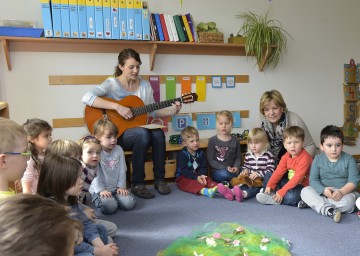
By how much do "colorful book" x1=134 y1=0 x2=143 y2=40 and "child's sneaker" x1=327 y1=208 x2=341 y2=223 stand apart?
225 cm

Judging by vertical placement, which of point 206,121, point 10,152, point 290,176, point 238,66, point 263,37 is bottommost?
point 290,176

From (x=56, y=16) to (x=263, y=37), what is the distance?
2187 millimetres

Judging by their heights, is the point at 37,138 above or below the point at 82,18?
below

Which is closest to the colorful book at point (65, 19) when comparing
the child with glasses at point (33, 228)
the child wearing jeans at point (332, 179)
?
the child wearing jeans at point (332, 179)

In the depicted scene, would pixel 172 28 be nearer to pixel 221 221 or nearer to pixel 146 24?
pixel 146 24

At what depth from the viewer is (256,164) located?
9.62 feet

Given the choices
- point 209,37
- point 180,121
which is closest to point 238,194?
point 180,121

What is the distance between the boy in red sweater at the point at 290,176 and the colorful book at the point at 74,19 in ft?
6.81

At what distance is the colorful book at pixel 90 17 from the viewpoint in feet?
9.52

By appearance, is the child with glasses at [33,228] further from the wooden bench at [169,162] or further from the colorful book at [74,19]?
the colorful book at [74,19]

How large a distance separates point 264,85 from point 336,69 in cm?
115

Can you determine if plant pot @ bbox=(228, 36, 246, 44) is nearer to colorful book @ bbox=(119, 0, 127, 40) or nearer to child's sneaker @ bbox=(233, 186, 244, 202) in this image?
colorful book @ bbox=(119, 0, 127, 40)

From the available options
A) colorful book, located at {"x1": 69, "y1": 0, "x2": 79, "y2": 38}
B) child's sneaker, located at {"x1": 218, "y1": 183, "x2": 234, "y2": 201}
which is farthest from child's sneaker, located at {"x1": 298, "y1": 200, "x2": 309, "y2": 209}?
colorful book, located at {"x1": 69, "y1": 0, "x2": 79, "y2": 38}

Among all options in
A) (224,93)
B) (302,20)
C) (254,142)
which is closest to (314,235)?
(254,142)
